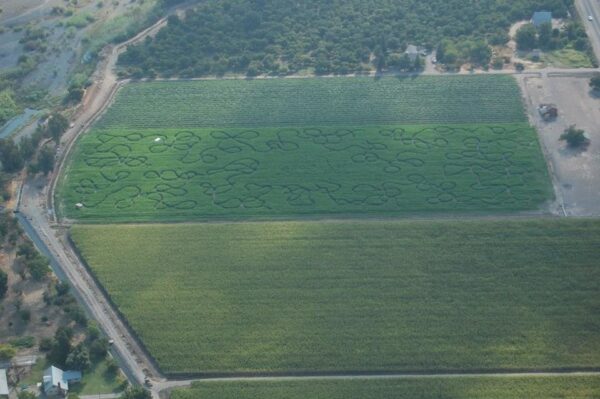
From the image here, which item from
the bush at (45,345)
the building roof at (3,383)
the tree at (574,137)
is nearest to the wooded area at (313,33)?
the tree at (574,137)

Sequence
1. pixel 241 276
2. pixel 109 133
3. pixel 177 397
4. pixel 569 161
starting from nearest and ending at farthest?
1. pixel 177 397
2. pixel 241 276
3. pixel 569 161
4. pixel 109 133

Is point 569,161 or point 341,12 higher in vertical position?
point 341,12

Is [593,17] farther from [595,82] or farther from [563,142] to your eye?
[563,142]

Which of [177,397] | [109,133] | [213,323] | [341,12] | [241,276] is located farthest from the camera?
[341,12]

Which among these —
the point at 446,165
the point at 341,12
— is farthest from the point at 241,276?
the point at 341,12

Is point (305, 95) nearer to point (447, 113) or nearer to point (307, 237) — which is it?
point (447, 113)

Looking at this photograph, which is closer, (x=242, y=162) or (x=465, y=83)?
(x=242, y=162)

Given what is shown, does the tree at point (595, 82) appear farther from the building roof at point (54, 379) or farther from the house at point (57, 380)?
the building roof at point (54, 379)

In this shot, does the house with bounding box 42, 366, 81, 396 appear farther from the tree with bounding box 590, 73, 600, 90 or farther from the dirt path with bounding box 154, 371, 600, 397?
the tree with bounding box 590, 73, 600, 90
